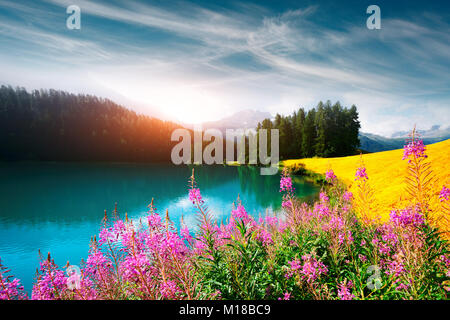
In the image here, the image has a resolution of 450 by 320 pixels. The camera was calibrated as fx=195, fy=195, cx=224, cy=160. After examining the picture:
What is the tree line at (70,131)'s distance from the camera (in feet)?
291

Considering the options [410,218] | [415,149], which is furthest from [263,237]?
[415,149]

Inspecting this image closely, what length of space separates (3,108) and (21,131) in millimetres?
12756

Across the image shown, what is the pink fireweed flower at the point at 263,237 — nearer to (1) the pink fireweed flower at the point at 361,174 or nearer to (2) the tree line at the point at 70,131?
(1) the pink fireweed flower at the point at 361,174

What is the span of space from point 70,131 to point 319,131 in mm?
113342

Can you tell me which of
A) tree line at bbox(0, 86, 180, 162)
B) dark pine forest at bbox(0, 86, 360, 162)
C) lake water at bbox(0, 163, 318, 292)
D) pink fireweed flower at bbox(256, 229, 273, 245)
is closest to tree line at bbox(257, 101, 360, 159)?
dark pine forest at bbox(0, 86, 360, 162)

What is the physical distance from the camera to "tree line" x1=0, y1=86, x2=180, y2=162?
291 feet

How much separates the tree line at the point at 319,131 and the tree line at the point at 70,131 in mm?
55928

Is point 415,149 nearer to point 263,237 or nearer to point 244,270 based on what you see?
point 244,270

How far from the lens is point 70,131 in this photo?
3846 inches

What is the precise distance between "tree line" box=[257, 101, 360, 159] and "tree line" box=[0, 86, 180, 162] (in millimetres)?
55928

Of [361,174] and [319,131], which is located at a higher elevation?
[319,131]

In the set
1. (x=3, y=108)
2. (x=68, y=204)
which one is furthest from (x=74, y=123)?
(x=68, y=204)

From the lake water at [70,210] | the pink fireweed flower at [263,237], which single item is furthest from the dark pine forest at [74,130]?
the pink fireweed flower at [263,237]
